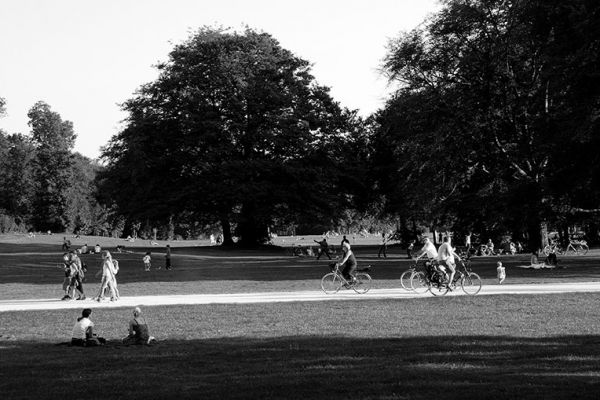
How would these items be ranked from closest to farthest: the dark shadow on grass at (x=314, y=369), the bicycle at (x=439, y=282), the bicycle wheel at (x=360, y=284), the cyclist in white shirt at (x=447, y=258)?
the dark shadow on grass at (x=314, y=369), the cyclist in white shirt at (x=447, y=258), the bicycle at (x=439, y=282), the bicycle wheel at (x=360, y=284)

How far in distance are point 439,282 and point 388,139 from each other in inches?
1566

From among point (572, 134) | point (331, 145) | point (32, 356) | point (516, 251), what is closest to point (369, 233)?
point (331, 145)

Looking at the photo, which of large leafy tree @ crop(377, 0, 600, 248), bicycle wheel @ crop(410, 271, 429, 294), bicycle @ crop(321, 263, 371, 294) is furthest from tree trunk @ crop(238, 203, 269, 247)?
bicycle wheel @ crop(410, 271, 429, 294)

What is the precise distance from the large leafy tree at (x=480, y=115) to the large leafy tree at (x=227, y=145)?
13620mm

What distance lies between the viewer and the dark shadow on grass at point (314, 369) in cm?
1046

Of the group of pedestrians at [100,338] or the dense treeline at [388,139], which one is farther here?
the dense treeline at [388,139]

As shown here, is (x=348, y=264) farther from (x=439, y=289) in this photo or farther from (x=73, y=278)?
(x=73, y=278)

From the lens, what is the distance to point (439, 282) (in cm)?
2477

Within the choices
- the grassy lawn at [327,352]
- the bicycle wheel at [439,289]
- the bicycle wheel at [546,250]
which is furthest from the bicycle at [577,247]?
the grassy lawn at [327,352]

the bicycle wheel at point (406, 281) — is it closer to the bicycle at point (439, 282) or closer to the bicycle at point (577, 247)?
the bicycle at point (439, 282)

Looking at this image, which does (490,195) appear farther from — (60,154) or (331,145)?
(60,154)

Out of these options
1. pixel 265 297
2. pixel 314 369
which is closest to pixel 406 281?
pixel 265 297

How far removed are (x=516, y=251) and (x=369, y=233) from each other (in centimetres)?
11155

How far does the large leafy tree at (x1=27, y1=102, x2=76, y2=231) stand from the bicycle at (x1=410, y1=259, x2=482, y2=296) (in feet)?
264
